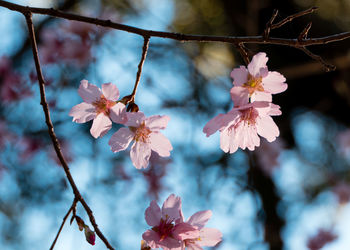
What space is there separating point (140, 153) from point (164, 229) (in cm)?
21

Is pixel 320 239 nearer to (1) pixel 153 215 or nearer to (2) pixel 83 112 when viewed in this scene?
(1) pixel 153 215

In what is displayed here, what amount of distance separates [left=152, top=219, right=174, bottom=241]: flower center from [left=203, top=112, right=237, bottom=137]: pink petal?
27cm

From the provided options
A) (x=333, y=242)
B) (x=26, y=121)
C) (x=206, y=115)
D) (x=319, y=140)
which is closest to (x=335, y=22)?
(x=319, y=140)

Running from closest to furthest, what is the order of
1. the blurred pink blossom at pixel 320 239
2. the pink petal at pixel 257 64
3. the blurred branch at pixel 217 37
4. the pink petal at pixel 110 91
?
the blurred branch at pixel 217 37 → the pink petal at pixel 257 64 → the pink petal at pixel 110 91 → the blurred pink blossom at pixel 320 239

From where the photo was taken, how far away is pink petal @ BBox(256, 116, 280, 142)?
951 mm

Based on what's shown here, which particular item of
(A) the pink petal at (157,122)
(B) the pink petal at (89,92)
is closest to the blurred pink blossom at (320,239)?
(A) the pink petal at (157,122)

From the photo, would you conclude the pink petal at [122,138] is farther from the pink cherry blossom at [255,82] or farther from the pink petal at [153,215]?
the pink cherry blossom at [255,82]

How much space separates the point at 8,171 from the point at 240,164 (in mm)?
1839

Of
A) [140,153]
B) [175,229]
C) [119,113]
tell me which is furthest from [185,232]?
[119,113]

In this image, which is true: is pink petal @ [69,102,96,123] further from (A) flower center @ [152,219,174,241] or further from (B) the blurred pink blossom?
(B) the blurred pink blossom

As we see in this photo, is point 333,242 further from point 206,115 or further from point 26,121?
point 26,121

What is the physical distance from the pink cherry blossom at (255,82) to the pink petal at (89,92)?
1.15 feet

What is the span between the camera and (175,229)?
957mm

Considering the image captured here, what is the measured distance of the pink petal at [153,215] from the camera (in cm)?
99
